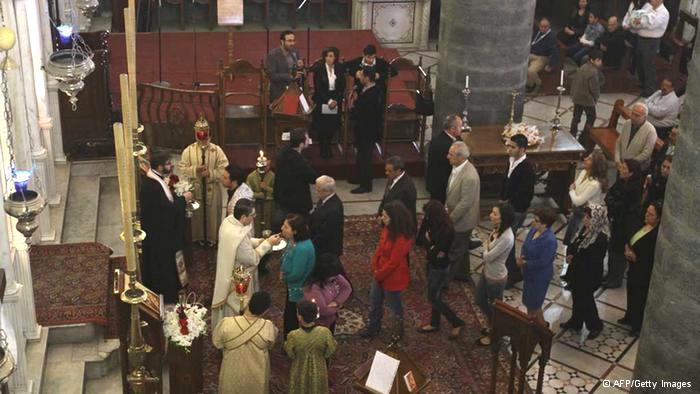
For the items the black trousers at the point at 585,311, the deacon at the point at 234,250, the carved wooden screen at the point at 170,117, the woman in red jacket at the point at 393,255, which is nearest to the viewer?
the deacon at the point at 234,250

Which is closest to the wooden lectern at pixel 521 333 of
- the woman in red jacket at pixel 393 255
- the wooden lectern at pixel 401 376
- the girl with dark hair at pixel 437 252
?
the wooden lectern at pixel 401 376

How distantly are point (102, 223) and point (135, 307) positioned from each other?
20.9ft

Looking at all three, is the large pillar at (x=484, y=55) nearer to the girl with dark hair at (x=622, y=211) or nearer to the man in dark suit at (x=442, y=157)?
the man in dark suit at (x=442, y=157)

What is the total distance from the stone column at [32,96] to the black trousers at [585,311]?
4.81 metres

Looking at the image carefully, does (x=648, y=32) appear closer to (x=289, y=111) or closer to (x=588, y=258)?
(x=289, y=111)

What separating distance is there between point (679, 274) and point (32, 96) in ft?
19.6

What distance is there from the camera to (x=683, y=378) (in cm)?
739

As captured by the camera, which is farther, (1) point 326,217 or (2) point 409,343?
(2) point 409,343

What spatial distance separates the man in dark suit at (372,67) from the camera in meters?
11.5

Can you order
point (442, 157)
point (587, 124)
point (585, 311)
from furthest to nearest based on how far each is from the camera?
point (587, 124)
point (442, 157)
point (585, 311)

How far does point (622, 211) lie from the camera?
9.87 m

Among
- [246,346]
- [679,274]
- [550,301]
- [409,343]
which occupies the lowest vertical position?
[409,343]

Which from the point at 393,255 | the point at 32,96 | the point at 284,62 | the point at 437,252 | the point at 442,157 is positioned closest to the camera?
the point at 393,255

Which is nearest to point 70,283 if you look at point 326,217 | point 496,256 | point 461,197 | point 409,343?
point 326,217
